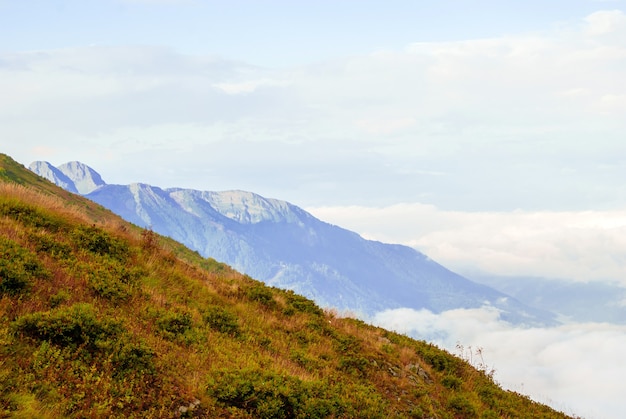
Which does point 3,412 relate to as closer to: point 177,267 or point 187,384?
point 187,384

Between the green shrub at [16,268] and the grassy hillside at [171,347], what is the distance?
3 centimetres

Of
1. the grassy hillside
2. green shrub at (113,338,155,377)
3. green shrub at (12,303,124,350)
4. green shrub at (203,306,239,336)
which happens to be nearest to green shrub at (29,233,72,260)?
the grassy hillside

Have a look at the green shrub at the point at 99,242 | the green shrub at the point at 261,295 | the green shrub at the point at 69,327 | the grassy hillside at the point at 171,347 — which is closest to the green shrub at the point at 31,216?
the grassy hillside at the point at 171,347

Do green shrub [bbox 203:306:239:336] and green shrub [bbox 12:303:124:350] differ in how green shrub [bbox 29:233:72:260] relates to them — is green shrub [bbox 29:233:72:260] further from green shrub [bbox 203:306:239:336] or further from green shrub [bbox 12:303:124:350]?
green shrub [bbox 203:306:239:336]

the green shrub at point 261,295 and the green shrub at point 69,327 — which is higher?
the green shrub at point 261,295

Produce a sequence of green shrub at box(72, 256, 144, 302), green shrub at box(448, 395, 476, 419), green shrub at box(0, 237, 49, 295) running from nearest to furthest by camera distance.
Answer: green shrub at box(0, 237, 49, 295) < green shrub at box(72, 256, 144, 302) < green shrub at box(448, 395, 476, 419)

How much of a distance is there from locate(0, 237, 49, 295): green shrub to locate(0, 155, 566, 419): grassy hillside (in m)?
0.03

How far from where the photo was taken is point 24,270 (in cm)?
1162

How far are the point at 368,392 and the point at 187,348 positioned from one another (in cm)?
507

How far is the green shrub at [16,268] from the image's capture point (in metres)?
11.0

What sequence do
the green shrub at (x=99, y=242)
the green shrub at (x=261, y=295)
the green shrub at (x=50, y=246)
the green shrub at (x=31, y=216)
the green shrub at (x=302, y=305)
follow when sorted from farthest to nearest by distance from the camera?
1. the green shrub at (x=302, y=305)
2. the green shrub at (x=261, y=295)
3. the green shrub at (x=99, y=242)
4. the green shrub at (x=31, y=216)
5. the green shrub at (x=50, y=246)

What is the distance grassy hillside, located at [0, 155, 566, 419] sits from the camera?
8938 mm

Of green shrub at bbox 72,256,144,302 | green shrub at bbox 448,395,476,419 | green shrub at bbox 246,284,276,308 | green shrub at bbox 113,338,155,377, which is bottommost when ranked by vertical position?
green shrub at bbox 113,338,155,377

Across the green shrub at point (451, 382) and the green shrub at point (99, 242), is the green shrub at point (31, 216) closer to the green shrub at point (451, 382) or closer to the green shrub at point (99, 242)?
the green shrub at point (99, 242)
